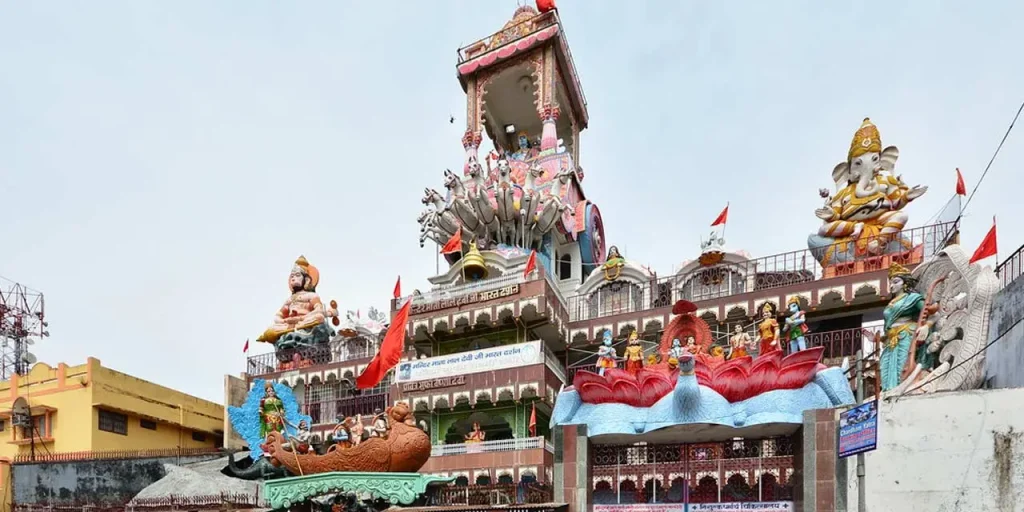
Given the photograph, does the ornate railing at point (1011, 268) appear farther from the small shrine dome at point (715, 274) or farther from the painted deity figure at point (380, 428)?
the painted deity figure at point (380, 428)

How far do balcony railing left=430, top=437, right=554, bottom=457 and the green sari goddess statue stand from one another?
37.1 ft

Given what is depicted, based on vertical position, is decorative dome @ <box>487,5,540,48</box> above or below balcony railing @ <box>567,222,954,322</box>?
above

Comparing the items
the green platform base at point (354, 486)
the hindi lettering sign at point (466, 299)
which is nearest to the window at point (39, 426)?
the hindi lettering sign at point (466, 299)

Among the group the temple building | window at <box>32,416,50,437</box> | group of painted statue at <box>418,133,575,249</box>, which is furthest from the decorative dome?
window at <box>32,416,50,437</box>

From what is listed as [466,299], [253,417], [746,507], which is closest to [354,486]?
[746,507]

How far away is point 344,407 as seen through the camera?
34.5 m

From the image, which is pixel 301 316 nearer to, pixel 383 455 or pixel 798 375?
pixel 383 455

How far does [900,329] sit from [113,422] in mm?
36106

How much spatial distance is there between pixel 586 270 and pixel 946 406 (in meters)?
23.0

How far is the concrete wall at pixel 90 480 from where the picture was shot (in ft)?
104

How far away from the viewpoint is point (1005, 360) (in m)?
15.8

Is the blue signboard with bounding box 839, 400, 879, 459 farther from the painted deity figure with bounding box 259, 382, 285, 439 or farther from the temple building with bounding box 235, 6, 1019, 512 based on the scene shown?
the painted deity figure with bounding box 259, 382, 285, 439

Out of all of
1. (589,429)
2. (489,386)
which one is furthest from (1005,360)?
(489,386)

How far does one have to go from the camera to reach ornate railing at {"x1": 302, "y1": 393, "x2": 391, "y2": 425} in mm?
33375
